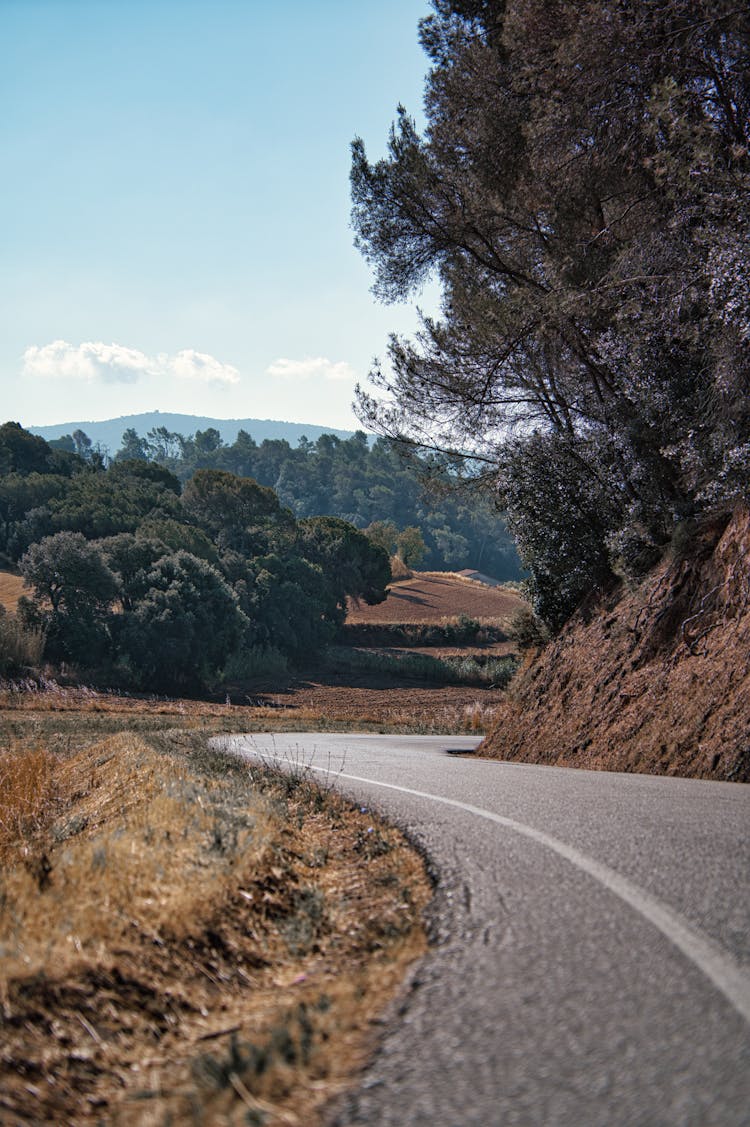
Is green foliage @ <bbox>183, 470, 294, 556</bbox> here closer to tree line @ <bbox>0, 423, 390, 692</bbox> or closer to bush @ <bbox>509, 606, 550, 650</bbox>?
tree line @ <bbox>0, 423, 390, 692</bbox>

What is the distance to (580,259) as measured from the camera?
44.7ft

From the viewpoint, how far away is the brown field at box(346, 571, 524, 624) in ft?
246

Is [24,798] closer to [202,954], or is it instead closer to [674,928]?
[202,954]

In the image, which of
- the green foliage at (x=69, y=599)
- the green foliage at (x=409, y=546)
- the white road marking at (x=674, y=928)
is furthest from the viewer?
the green foliage at (x=409, y=546)

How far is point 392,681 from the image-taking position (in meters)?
52.8

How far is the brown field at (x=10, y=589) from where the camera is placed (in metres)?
55.1

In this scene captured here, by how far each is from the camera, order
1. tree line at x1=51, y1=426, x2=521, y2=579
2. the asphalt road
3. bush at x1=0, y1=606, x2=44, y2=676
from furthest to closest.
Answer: tree line at x1=51, y1=426, x2=521, y2=579 → bush at x1=0, y1=606, x2=44, y2=676 → the asphalt road

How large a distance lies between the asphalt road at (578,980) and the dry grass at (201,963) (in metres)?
0.21

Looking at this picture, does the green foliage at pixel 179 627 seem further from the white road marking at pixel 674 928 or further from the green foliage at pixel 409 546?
the green foliage at pixel 409 546

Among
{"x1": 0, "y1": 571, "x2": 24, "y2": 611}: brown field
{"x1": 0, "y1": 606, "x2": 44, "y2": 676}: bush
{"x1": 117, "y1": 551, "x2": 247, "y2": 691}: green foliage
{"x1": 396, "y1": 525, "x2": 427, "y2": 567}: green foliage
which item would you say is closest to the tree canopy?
{"x1": 0, "y1": 606, "x2": 44, "y2": 676}: bush

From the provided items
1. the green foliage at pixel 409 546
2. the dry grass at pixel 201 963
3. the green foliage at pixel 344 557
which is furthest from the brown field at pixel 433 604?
the dry grass at pixel 201 963

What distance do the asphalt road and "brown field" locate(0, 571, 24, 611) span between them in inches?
2047

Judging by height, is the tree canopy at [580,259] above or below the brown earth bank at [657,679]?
above

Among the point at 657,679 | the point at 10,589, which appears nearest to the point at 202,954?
the point at 657,679
